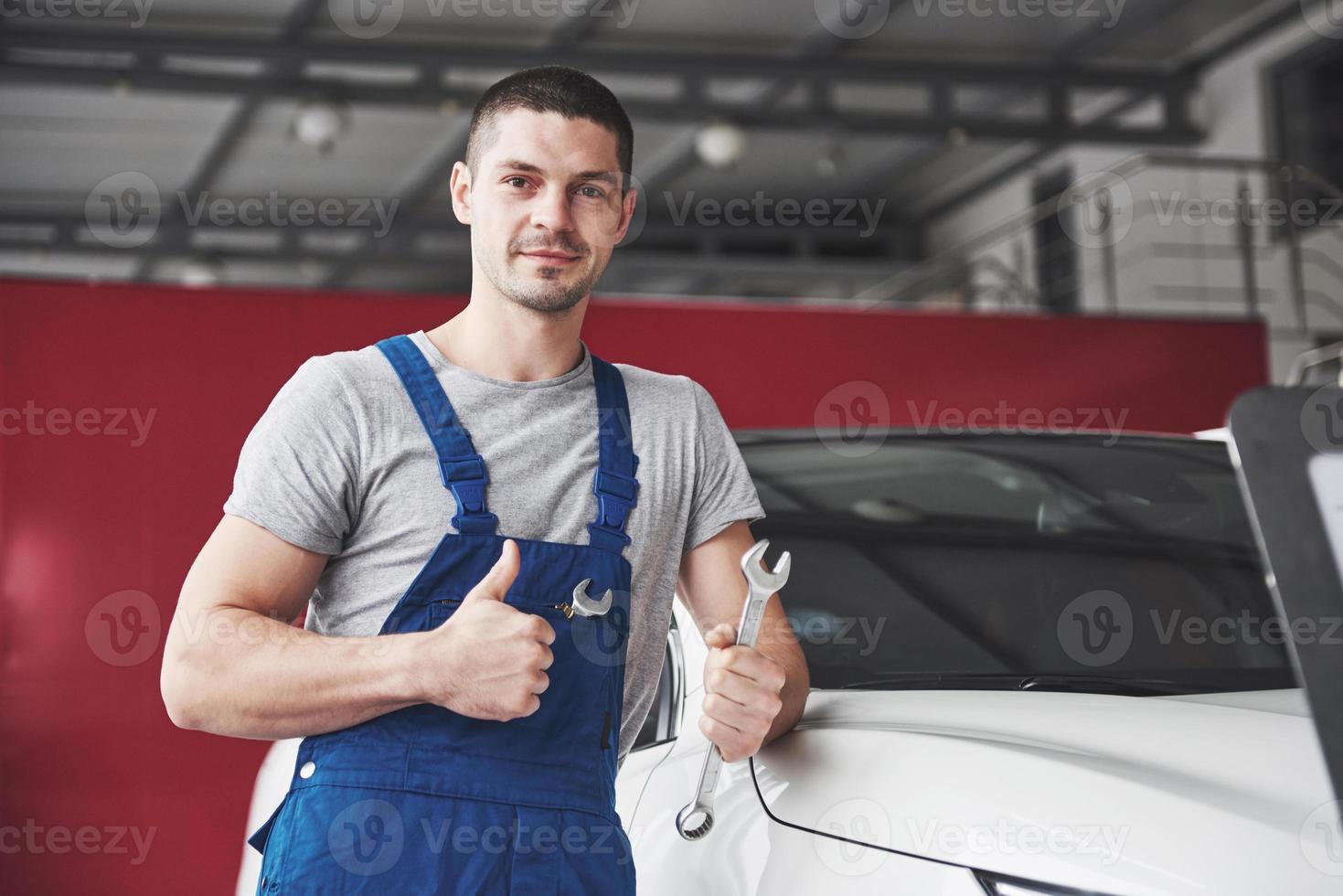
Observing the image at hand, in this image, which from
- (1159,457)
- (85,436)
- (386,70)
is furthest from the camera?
(386,70)

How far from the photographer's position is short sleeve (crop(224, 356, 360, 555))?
4.72ft

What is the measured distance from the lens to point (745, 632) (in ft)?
4.75

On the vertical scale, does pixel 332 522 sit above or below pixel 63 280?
below

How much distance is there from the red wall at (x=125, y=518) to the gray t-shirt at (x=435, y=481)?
286 cm

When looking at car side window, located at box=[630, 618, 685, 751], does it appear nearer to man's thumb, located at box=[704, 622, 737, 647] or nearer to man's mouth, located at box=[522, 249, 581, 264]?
man's thumb, located at box=[704, 622, 737, 647]

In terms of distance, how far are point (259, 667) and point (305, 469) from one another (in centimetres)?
22

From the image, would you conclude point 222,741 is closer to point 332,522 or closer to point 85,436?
point 85,436

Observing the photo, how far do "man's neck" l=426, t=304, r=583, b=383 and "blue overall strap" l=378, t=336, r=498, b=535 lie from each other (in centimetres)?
8

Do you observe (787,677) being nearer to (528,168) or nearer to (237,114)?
(528,168)

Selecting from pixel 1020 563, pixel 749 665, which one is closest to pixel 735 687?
pixel 749 665

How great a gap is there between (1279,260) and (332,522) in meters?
9.73

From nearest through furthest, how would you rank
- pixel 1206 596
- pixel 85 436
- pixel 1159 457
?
pixel 1206 596, pixel 1159 457, pixel 85 436

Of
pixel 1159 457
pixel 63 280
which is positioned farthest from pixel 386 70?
pixel 1159 457

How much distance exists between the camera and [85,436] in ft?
14.8
